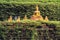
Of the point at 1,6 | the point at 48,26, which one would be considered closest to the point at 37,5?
the point at 1,6

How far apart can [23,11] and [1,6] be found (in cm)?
134

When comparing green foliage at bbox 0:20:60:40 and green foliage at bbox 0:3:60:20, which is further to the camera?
green foliage at bbox 0:3:60:20

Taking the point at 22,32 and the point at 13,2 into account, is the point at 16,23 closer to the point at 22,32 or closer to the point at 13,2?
the point at 22,32

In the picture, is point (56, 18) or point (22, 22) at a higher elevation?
point (22, 22)

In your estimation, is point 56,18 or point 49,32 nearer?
point 49,32

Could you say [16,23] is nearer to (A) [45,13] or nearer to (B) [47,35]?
(B) [47,35]

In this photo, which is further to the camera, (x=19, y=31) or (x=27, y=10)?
(x=27, y=10)

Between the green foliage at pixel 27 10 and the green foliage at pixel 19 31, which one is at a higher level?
the green foliage at pixel 19 31

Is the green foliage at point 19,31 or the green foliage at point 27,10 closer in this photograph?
the green foliage at point 19,31

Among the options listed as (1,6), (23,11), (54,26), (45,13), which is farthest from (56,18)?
(54,26)

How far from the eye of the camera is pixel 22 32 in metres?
14.2

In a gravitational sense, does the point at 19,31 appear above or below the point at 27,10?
above

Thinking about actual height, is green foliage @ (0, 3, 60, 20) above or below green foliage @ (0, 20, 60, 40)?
below

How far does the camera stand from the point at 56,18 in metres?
19.8
